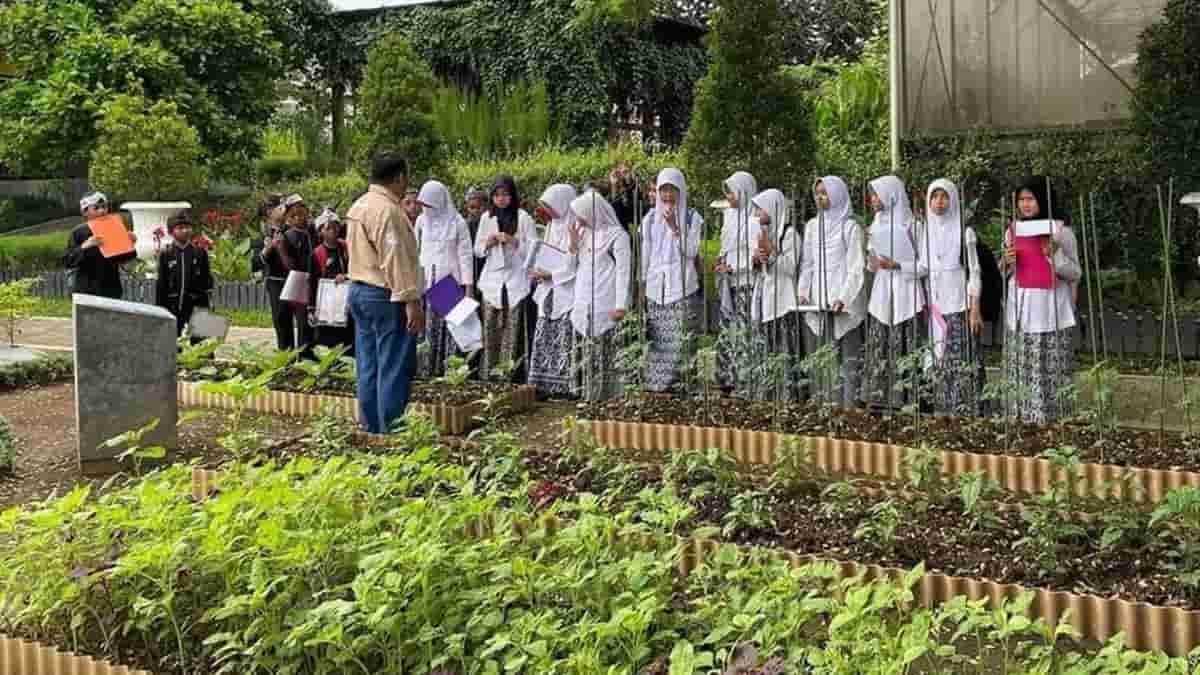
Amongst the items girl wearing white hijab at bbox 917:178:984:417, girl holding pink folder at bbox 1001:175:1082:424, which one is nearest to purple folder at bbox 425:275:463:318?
girl wearing white hijab at bbox 917:178:984:417

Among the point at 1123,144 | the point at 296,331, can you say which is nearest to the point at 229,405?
the point at 296,331

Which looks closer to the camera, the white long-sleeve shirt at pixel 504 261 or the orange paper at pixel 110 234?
the white long-sleeve shirt at pixel 504 261

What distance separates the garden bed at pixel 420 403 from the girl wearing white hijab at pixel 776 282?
1431 mm

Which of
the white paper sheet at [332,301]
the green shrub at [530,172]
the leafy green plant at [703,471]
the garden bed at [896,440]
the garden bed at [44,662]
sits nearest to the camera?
the garden bed at [44,662]

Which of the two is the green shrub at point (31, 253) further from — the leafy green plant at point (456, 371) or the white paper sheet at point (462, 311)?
the leafy green plant at point (456, 371)

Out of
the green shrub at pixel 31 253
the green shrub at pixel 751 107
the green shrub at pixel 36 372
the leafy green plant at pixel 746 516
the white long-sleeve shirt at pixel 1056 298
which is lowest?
the leafy green plant at pixel 746 516

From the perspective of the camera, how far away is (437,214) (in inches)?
323

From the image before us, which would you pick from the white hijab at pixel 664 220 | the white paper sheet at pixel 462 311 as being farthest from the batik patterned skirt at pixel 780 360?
the white paper sheet at pixel 462 311

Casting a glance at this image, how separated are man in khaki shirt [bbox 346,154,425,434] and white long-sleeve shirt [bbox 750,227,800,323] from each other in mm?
2007

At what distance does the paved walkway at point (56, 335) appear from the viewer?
443 inches

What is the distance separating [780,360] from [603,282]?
1636mm

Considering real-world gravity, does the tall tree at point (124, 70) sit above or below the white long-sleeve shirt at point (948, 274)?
above

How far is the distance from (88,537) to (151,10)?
15974 millimetres

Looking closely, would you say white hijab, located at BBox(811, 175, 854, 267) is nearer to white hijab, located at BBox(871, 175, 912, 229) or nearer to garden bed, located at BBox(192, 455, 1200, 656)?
white hijab, located at BBox(871, 175, 912, 229)
